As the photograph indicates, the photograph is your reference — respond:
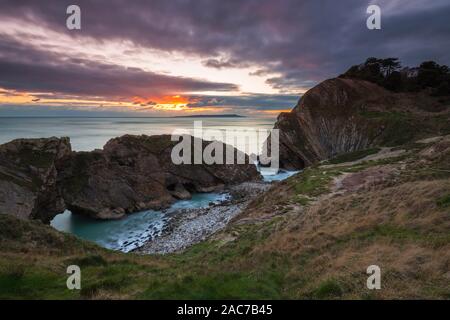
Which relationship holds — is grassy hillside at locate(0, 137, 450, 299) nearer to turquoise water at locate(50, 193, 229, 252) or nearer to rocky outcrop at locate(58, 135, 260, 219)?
turquoise water at locate(50, 193, 229, 252)

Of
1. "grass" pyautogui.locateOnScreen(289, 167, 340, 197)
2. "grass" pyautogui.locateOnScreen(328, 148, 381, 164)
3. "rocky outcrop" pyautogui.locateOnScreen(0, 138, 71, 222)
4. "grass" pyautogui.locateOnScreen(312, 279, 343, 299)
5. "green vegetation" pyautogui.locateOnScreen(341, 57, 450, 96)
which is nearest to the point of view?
"grass" pyautogui.locateOnScreen(312, 279, 343, 299)

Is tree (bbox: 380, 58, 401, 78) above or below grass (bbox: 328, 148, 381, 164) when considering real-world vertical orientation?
above

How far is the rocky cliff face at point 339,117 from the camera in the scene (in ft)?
257

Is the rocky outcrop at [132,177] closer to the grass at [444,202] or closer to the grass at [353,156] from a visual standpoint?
the grass at [353,156]

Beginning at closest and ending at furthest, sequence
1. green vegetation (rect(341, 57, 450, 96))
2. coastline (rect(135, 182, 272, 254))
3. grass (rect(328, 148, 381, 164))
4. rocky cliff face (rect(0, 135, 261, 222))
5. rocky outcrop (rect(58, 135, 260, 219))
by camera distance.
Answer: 1. coastline (rect(135, 182, 272, 254))
2. rocky cliff face (rect(0, 135, 261, 222))
3. grass (rect(328, 148, 381, 164))
4. rocky outcrop (rect(58, 135, 260, 219))
5. green vegetation (rect(341, 57, 450, 96))

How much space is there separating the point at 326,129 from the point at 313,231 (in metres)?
70.6

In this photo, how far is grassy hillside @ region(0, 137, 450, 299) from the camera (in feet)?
36.1

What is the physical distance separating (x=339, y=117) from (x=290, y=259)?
3012 inches

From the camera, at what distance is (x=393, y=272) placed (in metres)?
11.5

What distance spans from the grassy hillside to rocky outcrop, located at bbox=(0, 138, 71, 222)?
60.8 ft

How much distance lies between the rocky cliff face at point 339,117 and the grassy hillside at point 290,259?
52.2 meters

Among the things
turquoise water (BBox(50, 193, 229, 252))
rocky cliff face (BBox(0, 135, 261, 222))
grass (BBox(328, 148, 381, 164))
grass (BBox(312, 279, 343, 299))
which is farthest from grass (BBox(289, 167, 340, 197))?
rocky cliff face (BBox(0, 135, 261, 222))
